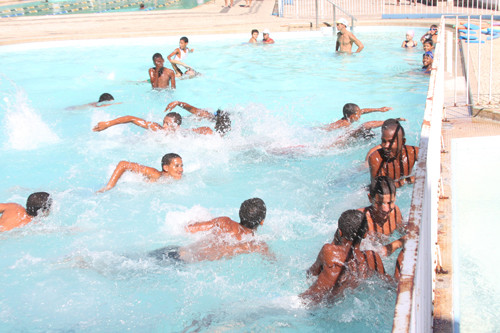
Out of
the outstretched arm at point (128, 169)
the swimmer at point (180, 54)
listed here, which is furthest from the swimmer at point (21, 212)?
the swimmer at point (180, 54)

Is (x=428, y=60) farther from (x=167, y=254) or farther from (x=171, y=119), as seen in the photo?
(x=167, y=254)

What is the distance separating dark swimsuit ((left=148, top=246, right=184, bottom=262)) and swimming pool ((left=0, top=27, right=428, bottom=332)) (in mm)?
102

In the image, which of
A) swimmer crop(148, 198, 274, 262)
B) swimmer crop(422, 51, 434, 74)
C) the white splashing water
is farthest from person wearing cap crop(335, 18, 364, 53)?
swimmer crop(148, 198, 274, 262)

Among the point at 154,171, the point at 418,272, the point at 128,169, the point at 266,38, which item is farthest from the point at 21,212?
the point at 266,38

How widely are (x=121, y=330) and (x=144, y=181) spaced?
2971 millimetres

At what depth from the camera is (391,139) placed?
→ 19.0 ft

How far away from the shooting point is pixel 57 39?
1920cm

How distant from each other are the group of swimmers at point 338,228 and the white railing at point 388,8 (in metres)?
15.0

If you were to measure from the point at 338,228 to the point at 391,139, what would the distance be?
1823 mm

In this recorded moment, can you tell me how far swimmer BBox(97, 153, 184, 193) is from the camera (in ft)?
22.3

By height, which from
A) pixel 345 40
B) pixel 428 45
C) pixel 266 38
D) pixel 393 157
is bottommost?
pixel 393 157

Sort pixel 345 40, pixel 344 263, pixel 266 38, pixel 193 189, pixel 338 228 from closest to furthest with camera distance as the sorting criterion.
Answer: pixel 344 263
pixel 338 228
pixel 193 189
pixel 345 40
pixel 266 38

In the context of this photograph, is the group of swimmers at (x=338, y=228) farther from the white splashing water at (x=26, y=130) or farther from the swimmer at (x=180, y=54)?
the swimmer at (x=180, y=54)

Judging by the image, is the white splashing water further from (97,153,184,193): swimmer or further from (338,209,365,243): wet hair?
(338,209,365,243): wet hair
